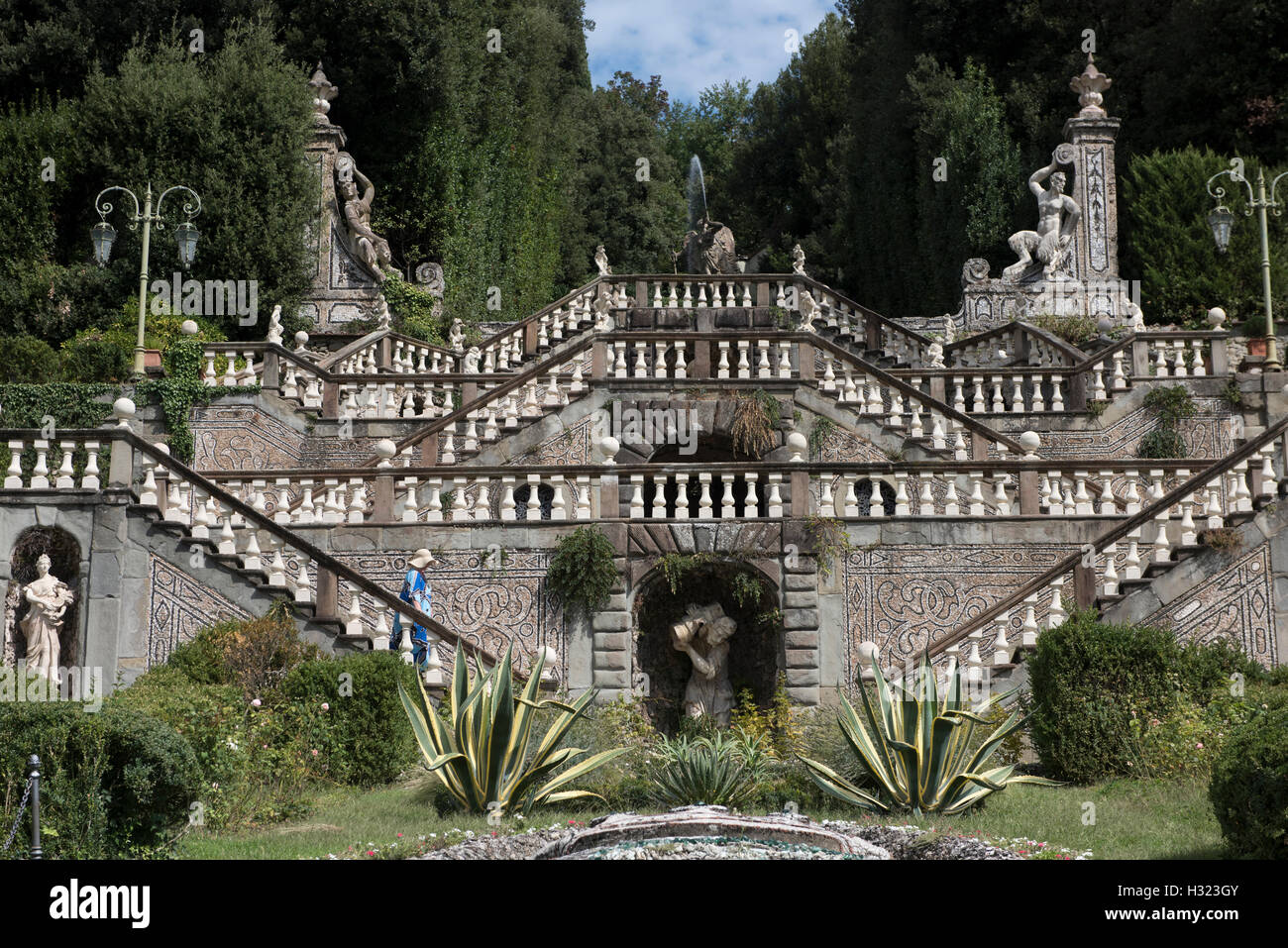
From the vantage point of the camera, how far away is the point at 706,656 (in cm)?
1808

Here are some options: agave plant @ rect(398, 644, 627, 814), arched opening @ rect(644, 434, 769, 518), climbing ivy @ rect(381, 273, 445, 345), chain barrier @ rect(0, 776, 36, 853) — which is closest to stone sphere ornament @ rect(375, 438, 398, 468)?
arched opening @ rect(644, 434, 769, 518)

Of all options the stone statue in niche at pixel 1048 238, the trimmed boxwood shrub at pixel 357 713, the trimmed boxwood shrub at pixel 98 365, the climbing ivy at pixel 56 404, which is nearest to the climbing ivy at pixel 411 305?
the trimmed boxwood shrub at pixel 98 365

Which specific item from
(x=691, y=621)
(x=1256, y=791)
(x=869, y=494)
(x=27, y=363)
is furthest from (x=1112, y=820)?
(x=27, y=363)

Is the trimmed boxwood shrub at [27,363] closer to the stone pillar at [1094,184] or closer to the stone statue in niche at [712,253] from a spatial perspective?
the stone statue in niche at [712,253]

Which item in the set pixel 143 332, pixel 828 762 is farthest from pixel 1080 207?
pixel 828 762

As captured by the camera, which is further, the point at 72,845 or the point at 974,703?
the point at 974,703

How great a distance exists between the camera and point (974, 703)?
1605 centimetres

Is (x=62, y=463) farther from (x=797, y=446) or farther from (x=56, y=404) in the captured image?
(x=797, y=446)

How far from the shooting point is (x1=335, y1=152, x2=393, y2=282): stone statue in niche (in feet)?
101

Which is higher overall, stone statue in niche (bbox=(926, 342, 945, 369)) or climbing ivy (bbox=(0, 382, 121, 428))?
stone statue in niche (bbox=(926, 342, 945, 369))

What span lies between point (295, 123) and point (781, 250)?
23742 millimetres

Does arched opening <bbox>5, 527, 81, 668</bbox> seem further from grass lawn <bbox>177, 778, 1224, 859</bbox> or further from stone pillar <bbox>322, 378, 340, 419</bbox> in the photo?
stone pillar <bbox>322, 378, 340, 419</bbox>

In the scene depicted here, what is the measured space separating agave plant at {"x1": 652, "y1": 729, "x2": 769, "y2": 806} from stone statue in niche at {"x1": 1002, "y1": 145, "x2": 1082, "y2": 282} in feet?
60.5

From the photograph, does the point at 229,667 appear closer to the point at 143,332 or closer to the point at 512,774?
the point at 512,774
